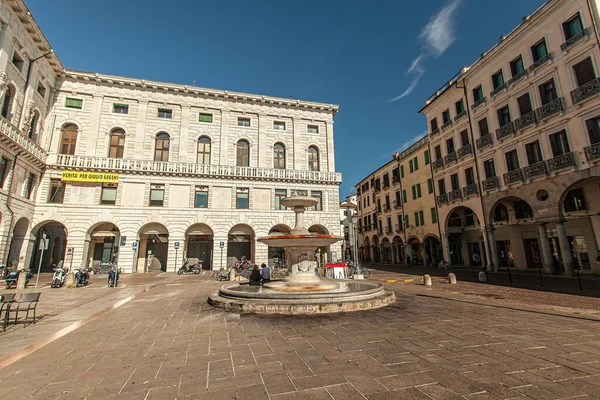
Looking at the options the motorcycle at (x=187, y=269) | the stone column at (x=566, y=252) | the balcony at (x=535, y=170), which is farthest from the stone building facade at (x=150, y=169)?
the stone column at (x=566, y=252)

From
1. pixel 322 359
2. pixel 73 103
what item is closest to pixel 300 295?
pixel 322 359

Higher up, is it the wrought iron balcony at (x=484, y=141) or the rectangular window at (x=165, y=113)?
the rectangular window at (x=165, y=113)

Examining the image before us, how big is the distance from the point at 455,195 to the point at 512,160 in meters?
5.32

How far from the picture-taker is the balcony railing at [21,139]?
1723 centimetres

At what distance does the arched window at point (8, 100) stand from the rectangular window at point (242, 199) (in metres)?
16.4

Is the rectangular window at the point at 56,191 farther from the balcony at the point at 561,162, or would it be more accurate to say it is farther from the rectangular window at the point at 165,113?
the balcony at the point at 561,162

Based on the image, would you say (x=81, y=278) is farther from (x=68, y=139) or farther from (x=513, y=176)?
(x=513, y=176)

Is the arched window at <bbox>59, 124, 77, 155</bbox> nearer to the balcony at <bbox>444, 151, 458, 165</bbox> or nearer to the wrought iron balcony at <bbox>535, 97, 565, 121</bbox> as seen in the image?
the balcony at <bbox>444, 151, 458, 165</bbox>

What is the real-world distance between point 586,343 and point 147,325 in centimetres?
889

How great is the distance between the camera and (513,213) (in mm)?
21625

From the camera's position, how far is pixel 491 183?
20.3 m

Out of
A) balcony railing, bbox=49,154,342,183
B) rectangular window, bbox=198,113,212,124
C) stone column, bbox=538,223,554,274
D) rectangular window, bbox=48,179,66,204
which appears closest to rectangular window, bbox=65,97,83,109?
balcony railing, bbox=49,154,342,183

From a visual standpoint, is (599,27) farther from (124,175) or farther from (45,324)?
(124,175)

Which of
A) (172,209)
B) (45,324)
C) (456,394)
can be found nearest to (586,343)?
(456,394)
